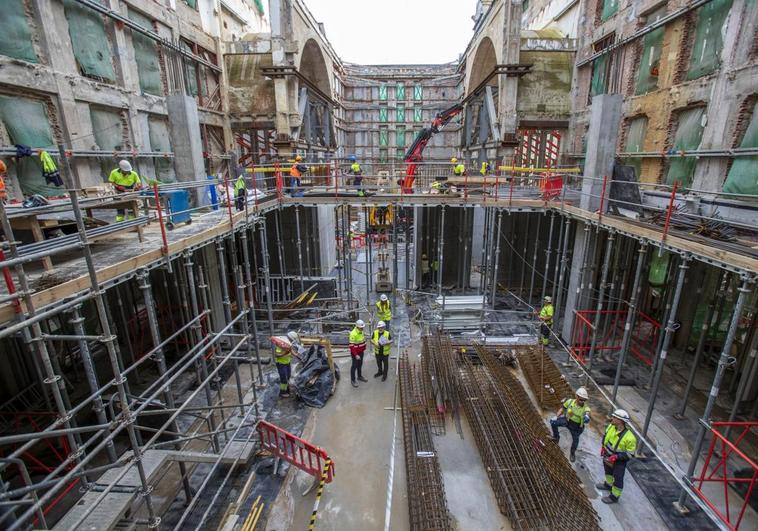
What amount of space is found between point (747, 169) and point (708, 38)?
4.20 meters

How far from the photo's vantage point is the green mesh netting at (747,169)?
9.45 m

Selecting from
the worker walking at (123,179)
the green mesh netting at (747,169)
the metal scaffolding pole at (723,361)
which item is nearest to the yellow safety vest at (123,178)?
the worker walking at (123,179)

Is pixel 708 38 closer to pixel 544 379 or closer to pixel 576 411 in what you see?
pixel 544 379

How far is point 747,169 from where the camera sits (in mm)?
9680

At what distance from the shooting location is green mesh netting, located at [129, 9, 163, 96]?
14.1 m

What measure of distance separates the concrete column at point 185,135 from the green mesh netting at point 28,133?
3208 millimetres

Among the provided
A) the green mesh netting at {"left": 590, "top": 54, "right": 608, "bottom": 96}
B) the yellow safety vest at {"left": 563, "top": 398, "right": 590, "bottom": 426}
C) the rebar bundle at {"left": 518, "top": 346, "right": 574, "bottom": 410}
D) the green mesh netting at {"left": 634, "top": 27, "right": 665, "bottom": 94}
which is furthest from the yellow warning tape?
the green mesh netting at {"left": 590, "top": 54, "right": 608, "bottom": 96}

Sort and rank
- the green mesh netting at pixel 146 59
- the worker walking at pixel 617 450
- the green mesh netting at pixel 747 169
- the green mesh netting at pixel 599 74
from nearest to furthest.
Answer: the worker walking at pixel 617 450 → the green mesh netting at pixel 747 169 → the green mesh netting at pixel 146 59 → the green mesh netting at pixel 599 74

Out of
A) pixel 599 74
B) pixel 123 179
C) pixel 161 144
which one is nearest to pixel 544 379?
pixel 123 179

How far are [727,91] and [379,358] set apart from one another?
38.4 ft

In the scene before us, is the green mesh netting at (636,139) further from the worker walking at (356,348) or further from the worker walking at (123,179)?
the worker walking at (123,179)

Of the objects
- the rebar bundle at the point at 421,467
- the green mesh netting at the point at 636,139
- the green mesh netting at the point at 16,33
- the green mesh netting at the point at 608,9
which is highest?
the green mesh netting at the point at 608,9

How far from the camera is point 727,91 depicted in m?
10.2

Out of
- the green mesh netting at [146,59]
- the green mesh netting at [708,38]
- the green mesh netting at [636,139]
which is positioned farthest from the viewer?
the green mesh netting at [146,59]
